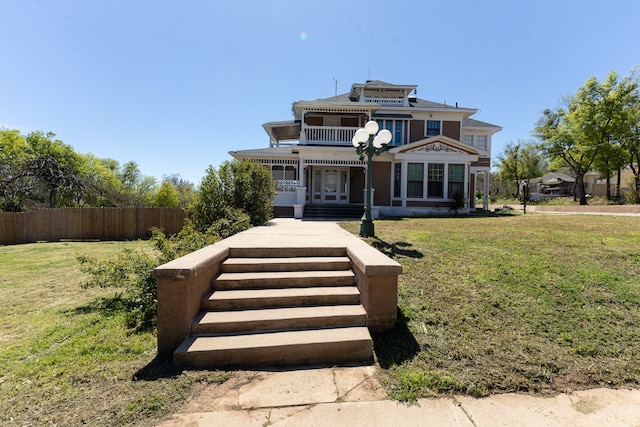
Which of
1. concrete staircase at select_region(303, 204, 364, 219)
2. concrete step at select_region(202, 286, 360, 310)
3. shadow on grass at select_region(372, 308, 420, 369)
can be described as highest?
concrete staircase at select_region(303, 204, 364, 219)

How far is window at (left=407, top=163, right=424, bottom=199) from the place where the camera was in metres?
16.2

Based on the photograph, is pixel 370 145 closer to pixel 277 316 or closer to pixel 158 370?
pixel 277 316

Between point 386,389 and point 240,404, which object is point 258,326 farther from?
point 386,389

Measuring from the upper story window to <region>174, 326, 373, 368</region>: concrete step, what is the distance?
17.9 meters

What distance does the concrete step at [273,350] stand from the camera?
2.84 meters

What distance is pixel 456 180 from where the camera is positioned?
16.3 m

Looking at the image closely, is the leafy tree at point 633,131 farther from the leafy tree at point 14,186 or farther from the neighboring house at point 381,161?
the leafy tree at point 14,186

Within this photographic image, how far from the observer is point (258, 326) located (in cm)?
324

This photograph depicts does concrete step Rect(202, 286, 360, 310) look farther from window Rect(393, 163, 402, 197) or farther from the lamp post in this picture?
window Rect(393, 163, 402, 197)

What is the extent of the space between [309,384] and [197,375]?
108 centimetres

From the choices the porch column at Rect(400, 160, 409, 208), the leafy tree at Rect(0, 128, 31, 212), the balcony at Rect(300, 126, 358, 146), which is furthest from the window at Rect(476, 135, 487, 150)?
the leafy tree at Rect(0, 128, 31, 212)

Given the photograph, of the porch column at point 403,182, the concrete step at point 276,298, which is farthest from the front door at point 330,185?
the concrete step at point 276,298

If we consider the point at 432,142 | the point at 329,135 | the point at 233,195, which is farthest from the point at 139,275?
the point at 432,142

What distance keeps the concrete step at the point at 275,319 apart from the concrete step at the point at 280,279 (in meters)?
0.44
